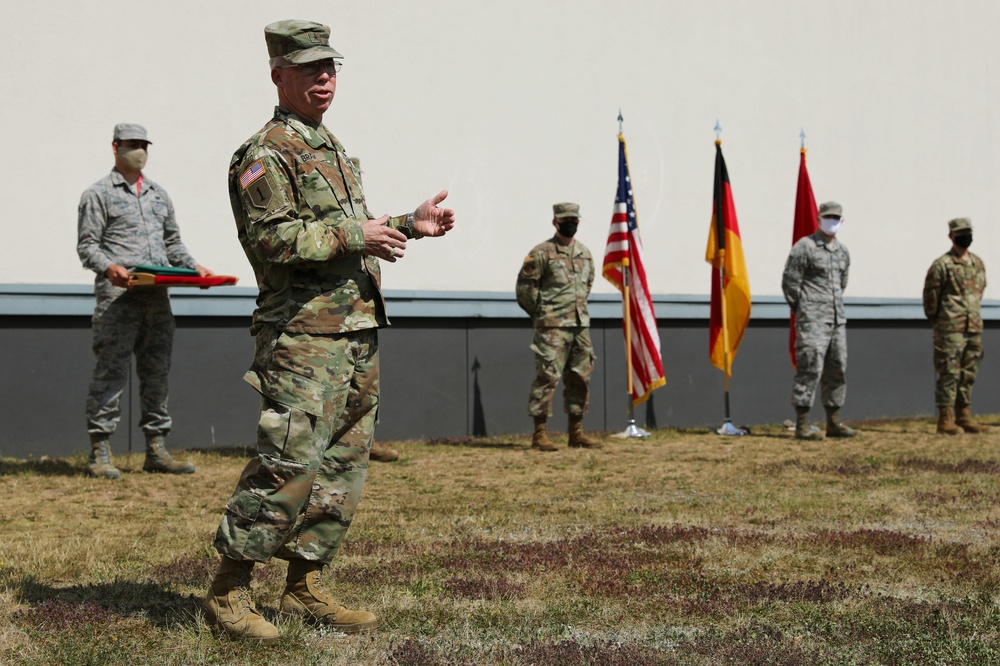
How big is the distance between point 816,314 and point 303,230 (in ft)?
26.4

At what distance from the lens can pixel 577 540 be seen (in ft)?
17.2

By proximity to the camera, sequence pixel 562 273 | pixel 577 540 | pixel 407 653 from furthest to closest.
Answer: pixel 562 273 < pixel 577 540 < pixel 407 653

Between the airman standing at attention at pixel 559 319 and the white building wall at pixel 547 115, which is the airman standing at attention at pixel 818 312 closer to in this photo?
the white building wall at pixel 547 115

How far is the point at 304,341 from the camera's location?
3.55 meters

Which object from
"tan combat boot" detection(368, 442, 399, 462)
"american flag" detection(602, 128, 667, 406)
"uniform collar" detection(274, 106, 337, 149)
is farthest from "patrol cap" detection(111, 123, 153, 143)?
"american flag" detection(602, 128, 667, 406)

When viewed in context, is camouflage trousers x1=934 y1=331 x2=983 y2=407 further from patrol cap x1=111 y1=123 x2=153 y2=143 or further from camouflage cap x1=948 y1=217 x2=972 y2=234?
patrol cap x1=111 y1=123 x2=153 y2=143

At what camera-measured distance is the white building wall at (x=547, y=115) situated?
30.3 ft

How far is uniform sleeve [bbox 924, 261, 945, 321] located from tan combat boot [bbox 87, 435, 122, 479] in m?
7.76

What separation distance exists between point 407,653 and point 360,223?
1284 millimetres

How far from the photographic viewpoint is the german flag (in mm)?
11562

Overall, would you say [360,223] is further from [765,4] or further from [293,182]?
[765,4]

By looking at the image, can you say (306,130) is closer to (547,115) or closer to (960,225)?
(547,115)

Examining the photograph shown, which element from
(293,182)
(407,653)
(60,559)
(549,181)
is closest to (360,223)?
(293,182)

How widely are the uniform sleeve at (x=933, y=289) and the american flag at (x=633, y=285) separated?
2751mm
